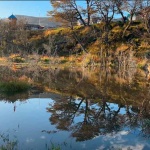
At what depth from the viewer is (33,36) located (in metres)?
38.3

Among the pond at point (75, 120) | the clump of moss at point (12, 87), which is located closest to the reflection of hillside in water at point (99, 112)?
the pond at point (75, 120)

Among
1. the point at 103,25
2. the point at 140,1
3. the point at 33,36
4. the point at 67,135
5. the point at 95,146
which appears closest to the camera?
the point at 95,146

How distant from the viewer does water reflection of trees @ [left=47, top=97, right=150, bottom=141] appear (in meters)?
6.16

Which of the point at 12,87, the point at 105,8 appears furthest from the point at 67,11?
the point at 12,87

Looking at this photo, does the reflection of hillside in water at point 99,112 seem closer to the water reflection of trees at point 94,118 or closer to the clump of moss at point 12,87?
the water reflection of trees at point 94,118

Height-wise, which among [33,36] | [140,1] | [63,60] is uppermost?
[140,1]

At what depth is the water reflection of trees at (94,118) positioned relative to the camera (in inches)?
243

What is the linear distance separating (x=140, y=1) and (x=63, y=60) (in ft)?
29.9

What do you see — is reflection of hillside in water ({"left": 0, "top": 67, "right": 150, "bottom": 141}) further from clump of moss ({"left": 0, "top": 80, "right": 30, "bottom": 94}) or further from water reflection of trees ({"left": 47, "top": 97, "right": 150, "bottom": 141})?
clump of moss ({"left": 0, "top": 80, "right": 30, "bottom": 94})

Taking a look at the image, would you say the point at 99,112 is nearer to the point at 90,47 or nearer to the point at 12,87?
the point at 12,87

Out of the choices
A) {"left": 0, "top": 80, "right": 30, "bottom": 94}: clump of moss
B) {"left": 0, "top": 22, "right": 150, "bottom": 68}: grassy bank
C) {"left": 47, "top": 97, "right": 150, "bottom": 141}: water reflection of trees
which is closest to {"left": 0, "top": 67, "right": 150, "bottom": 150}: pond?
{"left": 47, "top": 97, "right": 150, "bottom": 141}: water reflection of trees

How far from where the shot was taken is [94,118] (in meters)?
7.14

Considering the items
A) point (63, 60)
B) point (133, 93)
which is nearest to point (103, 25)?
point (63, 60)

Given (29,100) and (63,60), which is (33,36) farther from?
(29,100)
